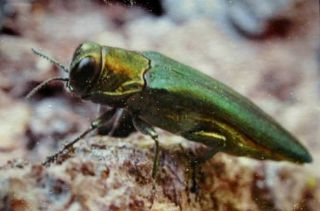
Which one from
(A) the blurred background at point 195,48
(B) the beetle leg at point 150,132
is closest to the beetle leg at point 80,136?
(B) the beetle leg at point 150,132

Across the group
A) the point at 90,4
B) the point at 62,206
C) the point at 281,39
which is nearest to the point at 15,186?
the point at 62,206

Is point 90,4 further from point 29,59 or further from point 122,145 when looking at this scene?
point 122,145

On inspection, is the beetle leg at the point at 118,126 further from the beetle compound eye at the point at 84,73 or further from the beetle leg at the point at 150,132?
the beetle compound eye at the point at 84,73

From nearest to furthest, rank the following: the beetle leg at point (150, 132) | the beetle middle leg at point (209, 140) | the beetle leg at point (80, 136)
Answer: the beetle leg at point (80, 136), the beetle leg at point (150, 132), the beetle middle leg at point (209, 140)

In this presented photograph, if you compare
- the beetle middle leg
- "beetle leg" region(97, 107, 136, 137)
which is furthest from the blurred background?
the beetle middle leg

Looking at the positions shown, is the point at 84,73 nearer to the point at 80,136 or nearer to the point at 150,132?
the point at 80,136
